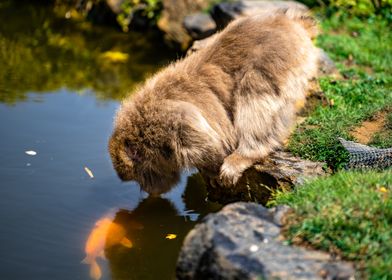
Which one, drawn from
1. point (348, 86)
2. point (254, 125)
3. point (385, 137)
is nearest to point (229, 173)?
point (254, 125)

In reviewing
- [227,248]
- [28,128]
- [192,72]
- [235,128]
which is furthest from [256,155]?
[28,128]

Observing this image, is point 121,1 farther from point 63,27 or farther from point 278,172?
point 278,172

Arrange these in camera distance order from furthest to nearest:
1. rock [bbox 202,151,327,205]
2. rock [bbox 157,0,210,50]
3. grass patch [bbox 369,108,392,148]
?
rock [bbox 157,0,210,50]
grass patch [bbox 369,108,392,148]
rock [bbox 202,151,327,205]

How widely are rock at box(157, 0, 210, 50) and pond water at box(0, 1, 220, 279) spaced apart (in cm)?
44

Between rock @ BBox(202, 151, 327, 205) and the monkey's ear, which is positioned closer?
rock @ BBox(202, 151, 327, 205)

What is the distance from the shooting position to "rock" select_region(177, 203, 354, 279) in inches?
147

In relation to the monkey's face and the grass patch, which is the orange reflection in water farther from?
the grass patch

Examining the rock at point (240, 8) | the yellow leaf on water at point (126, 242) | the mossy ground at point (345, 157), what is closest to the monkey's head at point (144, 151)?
the yellow leaf on water at point (126, 242)

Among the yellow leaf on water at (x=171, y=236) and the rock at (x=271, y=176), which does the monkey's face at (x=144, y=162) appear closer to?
the yellow leaf on water at (x=171, y=236)

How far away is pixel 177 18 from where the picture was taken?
10461 millimetres

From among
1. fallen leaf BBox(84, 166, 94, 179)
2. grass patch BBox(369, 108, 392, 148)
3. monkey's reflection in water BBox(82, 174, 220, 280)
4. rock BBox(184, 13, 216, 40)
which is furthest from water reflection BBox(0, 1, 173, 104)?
grass patch BBox(369, 108, 392, 148)

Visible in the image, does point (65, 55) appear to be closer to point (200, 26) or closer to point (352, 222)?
point (200, 26)

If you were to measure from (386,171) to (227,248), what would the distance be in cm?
183

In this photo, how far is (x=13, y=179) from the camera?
637cm
